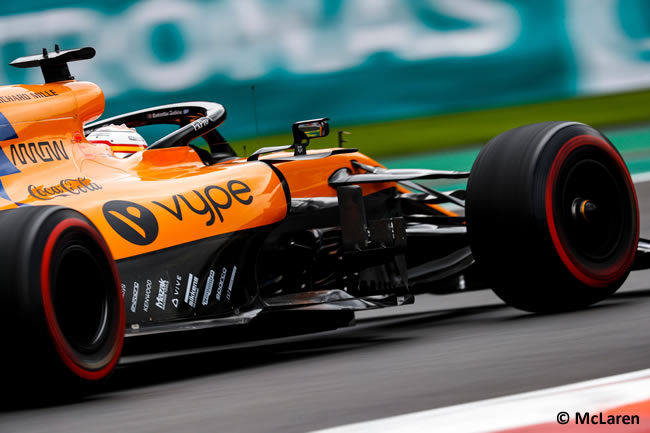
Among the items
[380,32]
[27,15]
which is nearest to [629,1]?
[380,32]

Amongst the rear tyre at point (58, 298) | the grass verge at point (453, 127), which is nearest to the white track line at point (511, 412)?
the rear tyre at point (58, 298)

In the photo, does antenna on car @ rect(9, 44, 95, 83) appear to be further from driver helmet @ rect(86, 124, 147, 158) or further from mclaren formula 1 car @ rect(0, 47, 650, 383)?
driver helmet @ rect(86, 124, 147, 158)

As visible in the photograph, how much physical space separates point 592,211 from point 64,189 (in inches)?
92.1

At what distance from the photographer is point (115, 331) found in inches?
147

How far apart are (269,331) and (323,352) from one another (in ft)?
1.27

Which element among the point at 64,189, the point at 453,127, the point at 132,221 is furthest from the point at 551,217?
the point at 453,127

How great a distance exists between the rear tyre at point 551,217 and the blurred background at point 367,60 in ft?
18.0

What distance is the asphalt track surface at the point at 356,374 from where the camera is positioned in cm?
306

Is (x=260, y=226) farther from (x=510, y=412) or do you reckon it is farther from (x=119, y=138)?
(x=510, y=412)

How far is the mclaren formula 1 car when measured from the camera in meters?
3.71

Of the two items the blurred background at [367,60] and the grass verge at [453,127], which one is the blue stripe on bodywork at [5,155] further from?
the grass verge at [453,127]

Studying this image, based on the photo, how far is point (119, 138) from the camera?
5.62 m

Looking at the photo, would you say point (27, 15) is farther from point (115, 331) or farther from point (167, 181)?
point (115, 331)

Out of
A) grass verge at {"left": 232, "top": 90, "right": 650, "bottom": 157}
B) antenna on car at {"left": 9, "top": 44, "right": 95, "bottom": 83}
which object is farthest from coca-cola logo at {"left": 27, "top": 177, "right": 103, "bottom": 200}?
grass verge at {"left": 232, "top": 90, "right": 650, "bottom": 157}
